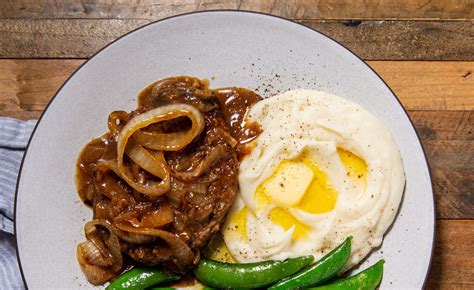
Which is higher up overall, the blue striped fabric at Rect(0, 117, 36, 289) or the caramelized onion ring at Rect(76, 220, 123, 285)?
the blue striped fabric at Rect(0, 117, 36, 289)

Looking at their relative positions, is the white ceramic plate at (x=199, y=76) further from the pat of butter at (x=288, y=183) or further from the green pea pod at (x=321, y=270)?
→ the pat of butter at (x=288, y=183)

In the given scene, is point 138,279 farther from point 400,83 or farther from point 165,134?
point 400,83

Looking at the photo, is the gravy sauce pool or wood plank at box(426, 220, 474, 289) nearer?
the gravy sauce pool

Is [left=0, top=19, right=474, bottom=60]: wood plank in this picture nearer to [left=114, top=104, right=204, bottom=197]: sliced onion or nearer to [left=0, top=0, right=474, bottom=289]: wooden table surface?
[left=0, top=0, right=474, bottom=289]: wooden table surface

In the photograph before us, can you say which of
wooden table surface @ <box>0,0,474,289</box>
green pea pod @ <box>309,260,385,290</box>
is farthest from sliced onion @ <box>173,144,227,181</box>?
wooden table surface @ <box>0,0,474,289</box>

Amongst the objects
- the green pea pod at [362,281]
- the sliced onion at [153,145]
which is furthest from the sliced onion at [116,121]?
the green pea pod at [362,281]

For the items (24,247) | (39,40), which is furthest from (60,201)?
(39,40)
